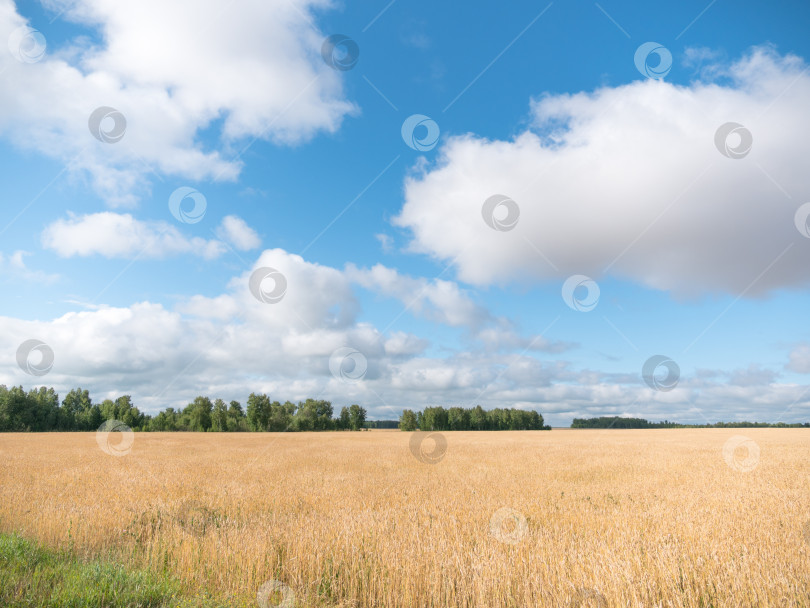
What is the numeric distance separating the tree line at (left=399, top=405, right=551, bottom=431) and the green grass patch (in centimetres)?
14997

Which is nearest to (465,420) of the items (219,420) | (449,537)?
(219,420)

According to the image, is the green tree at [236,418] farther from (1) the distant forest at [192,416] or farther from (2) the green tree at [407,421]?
(2) the green tree at [407,421]

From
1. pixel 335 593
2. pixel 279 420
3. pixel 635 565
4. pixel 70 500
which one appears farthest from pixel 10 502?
pixel 279 420

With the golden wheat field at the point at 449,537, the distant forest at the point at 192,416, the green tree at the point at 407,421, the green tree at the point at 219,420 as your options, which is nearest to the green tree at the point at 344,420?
the distant forest at the point at 192,416

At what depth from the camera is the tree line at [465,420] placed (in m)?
158

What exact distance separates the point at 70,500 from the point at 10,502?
1.58 meters

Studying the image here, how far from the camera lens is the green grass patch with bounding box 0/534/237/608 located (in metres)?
6.34

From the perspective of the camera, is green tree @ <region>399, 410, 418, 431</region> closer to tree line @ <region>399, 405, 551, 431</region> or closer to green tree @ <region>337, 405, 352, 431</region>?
tree line @ <region>399, 405, 551, 431</region>

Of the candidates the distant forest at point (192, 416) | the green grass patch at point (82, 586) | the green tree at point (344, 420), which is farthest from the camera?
the green tree at point (344, 420)

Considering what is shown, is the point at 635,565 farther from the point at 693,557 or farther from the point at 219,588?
the point at 219,588

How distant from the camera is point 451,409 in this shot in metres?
169

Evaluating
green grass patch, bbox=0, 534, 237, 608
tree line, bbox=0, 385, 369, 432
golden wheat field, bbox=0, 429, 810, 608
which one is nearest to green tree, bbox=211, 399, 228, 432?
tree line, bbox=0, 385, 369, 432

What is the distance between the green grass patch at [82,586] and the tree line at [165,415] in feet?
419

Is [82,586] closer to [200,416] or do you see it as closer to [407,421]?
[200,416]
